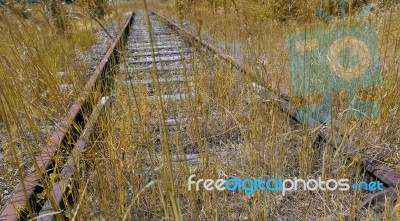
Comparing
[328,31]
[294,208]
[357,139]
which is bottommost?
[294,208]

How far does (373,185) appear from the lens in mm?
1350

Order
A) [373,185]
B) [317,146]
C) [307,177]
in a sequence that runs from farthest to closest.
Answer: [317,146]
[307,177]
[373,185]

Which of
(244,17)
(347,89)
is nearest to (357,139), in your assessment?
(347,89)

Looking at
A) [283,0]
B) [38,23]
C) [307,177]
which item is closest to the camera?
[307,177]

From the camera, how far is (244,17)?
1766mm

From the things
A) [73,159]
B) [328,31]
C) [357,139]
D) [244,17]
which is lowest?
[357,139]

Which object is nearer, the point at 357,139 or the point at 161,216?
the point at 161,216

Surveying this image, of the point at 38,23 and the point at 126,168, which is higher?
the point at 38,23

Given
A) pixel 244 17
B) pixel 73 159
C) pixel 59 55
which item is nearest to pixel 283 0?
pixel 59 55

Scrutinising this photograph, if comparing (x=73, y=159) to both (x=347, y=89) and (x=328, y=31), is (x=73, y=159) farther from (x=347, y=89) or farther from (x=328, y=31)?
(x=328, y=31)

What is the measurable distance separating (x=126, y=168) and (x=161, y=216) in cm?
33

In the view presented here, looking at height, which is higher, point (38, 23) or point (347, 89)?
point (38, 23)

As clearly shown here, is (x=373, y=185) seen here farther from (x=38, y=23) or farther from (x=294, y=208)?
(x=38, y=23)

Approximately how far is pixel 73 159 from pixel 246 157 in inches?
31.0
